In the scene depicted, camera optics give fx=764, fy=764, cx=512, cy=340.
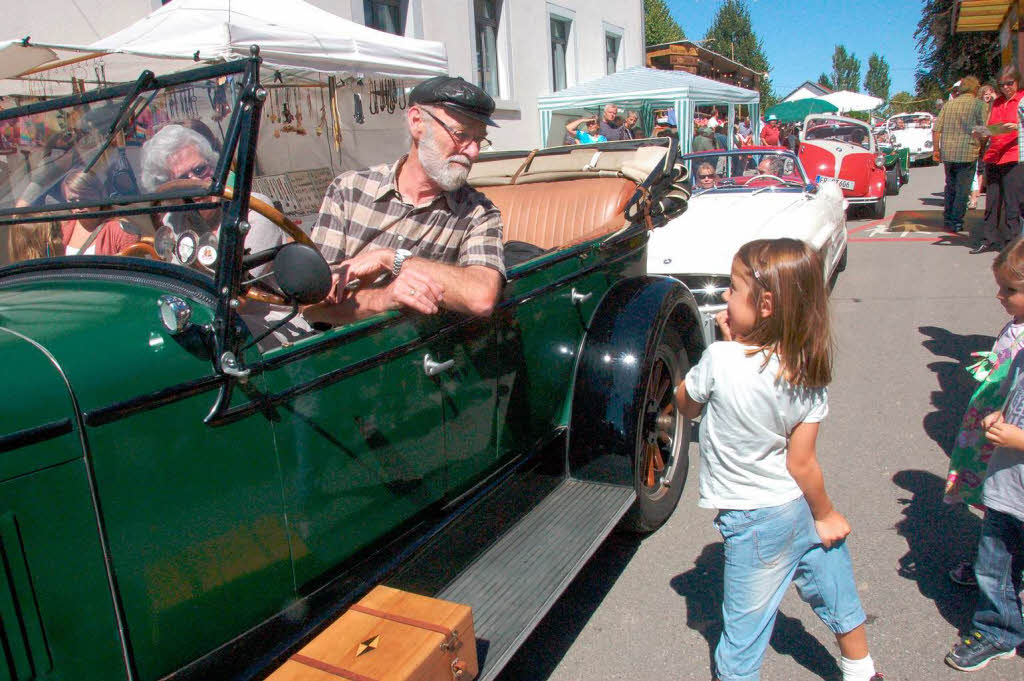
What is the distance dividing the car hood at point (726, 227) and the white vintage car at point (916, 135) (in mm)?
21274

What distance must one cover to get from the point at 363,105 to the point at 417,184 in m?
5.96

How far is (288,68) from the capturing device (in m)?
5.89

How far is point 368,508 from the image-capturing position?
2000 mm

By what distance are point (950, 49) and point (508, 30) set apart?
89.8ft

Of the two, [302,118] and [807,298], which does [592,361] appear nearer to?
[807,298]

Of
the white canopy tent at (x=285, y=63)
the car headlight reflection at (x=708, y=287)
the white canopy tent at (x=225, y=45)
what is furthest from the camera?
the white canopy tent at (x=285, y=63)

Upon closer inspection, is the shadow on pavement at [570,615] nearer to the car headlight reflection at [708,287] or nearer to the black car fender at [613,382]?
the black car fender at [613,382]

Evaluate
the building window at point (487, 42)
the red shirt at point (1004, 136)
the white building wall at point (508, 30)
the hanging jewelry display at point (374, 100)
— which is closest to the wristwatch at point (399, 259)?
the white building wall at point (508, 30)

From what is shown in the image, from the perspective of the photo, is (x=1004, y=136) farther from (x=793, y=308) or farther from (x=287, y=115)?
(x=793, y=308)

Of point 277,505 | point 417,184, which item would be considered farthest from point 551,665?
point 417,184

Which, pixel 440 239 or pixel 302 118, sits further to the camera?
pixel 302 118

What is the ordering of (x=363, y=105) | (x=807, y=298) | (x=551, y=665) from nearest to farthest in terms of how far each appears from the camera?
(x=807, y=298) < (x=551, y=665) < (x=363, y=105)

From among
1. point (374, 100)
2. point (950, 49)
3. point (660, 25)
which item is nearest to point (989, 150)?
point (374, 100)

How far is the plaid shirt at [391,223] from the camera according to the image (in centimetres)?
256
